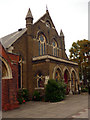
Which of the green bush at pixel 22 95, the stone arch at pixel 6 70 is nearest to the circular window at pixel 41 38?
the green bush at pixel 22 95

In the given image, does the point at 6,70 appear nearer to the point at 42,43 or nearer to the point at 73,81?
the point at 42,43

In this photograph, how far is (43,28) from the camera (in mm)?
25203

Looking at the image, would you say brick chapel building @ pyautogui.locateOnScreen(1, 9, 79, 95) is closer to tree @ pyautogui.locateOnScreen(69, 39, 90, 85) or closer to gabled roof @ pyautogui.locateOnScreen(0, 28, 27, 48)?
gabled roof @ pyautogui.locateOnScreen(0, 28, 27, 48)

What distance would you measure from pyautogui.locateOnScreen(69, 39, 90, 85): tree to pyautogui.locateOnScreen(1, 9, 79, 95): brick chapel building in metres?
8.62

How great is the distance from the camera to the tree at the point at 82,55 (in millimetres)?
34844

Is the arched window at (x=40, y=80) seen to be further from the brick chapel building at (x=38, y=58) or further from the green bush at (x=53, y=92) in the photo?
the green bush at (x=53, y=92)

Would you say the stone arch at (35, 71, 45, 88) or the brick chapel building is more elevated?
the brick chapel building

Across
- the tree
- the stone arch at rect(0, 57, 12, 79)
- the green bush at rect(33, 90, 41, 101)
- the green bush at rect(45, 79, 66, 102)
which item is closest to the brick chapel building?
the green bush at rect(33, 90, 41, 101)

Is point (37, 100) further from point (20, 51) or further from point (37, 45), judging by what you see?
point (37, 45)

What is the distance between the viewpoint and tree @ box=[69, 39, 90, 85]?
3484cm

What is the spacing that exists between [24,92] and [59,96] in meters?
4.66

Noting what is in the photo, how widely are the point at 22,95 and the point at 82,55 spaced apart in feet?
71.7

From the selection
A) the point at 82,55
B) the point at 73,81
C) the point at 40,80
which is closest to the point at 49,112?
the point at 40,80

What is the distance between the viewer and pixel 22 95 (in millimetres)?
18812
